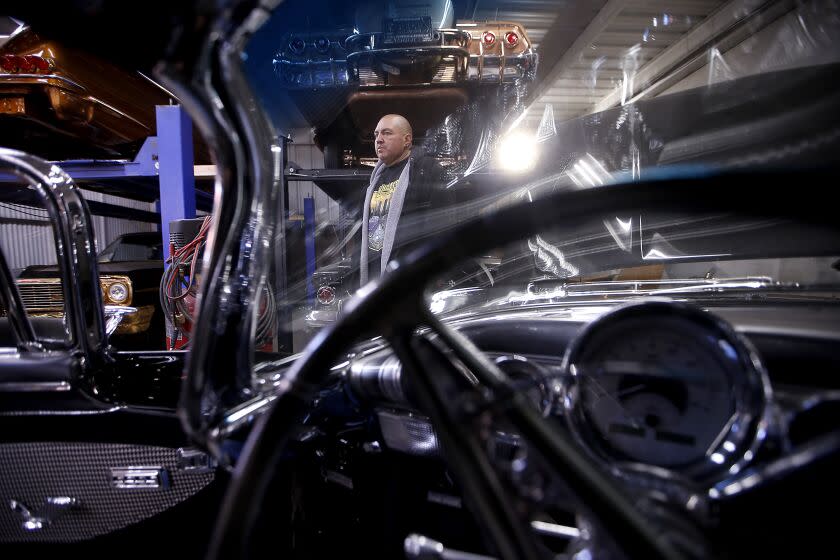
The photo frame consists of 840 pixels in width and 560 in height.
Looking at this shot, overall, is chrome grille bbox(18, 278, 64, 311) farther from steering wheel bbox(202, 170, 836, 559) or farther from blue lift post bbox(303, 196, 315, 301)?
steering wheel bbox(202, 170, 836, 559)

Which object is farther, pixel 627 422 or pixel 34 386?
pixel 34 386

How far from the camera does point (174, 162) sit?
432cm

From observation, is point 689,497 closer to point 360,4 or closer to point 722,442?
point 722,442

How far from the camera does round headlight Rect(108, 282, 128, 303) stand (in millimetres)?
4090

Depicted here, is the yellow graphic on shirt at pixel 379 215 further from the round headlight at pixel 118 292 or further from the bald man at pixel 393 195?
the round headlight at pixel 118 292

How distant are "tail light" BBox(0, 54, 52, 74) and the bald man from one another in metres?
2.91

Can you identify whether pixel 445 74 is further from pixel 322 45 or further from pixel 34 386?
pixel 34 386

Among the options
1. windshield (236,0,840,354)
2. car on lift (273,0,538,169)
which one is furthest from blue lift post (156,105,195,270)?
car on lift (273,0,538,169)

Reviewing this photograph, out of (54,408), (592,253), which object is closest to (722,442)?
(592,253)

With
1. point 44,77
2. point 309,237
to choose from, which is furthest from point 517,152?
point 44,77

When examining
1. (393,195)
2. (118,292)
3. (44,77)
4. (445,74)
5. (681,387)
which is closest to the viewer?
(681,387)

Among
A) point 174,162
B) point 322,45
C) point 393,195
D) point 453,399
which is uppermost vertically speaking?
point 322,45

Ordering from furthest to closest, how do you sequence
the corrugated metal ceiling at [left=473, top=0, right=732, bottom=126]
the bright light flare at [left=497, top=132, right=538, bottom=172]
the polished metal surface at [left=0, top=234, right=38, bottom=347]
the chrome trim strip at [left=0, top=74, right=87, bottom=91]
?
the corrugated metal ceiling at [left=473, top=0, right=732, bottom=126] < the chrome trim strip at [left=0, top=74, right=87, bottom=91] < the bright light flare at [left=497, top=132, right=538, bottom=172] < the polished metal surface at [left=0, top=234, right=38, bottom=347]

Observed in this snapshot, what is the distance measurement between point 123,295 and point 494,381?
174 inches
